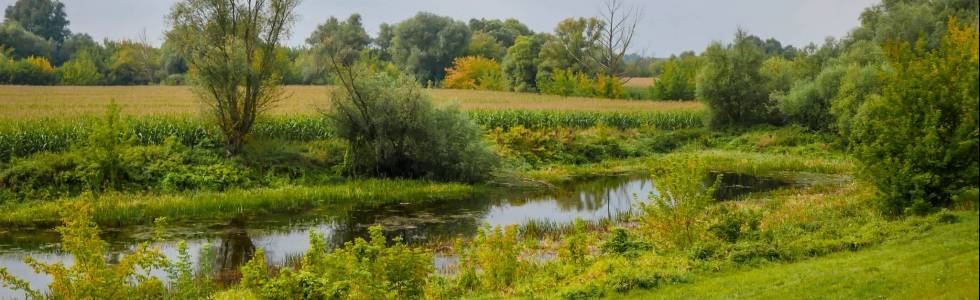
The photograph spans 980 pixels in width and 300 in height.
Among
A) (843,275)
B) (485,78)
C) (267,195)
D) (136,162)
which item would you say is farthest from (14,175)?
(485,78)

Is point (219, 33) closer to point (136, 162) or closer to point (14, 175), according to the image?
point (136, 162)

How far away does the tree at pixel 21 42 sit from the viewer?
73062 millimetres

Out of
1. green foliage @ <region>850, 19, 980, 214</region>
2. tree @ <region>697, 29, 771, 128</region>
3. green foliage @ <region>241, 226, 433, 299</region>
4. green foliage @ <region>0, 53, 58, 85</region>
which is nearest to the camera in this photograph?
green foliage @ <region>241, 226, 433, 299</region>

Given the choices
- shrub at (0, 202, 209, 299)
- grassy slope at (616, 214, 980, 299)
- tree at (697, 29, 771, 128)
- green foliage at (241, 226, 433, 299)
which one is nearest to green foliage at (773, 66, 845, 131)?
tree at (697, 29, 771, 128)

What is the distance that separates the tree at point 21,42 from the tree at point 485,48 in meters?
44.8

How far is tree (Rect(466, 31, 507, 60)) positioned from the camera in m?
87.9

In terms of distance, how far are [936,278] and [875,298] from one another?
0.85 metres

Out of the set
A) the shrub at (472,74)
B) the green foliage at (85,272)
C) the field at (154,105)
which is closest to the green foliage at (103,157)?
the field at (154,105)

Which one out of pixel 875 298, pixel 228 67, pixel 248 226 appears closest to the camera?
pixel 875 298

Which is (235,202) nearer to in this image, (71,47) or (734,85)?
(734,85)

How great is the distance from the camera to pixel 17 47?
7444 cm

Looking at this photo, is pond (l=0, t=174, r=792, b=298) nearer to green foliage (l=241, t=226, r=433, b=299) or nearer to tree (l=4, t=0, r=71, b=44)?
green foliage (l=241, t=226, r=433, b=299)

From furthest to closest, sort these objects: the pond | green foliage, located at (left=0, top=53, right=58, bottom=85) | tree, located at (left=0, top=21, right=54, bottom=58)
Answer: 1. tree, located at (left=0, top=21, right=54, bottom=58)
2. green foliage, located at (left=0, top=53, right=58, bottom=85)
3. the pond

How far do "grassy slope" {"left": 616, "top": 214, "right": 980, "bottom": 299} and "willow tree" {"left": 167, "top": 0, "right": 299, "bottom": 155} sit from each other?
65.6 feet
